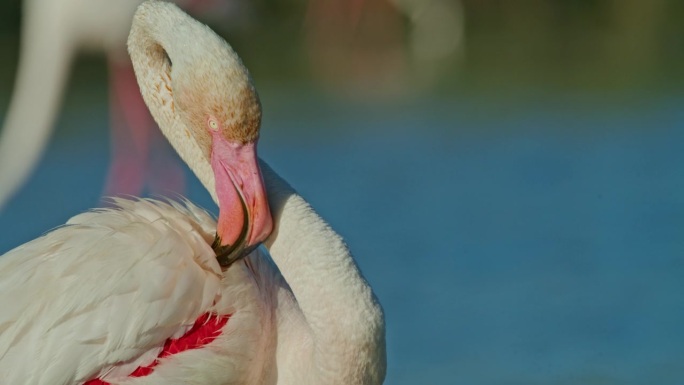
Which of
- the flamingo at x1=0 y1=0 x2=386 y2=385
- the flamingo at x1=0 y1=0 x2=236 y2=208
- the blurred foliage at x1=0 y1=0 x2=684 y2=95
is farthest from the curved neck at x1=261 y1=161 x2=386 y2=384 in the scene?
the blurred foliage at x1=0 y1=0 x2=684 y2=95

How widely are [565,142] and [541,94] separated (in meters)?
1.37

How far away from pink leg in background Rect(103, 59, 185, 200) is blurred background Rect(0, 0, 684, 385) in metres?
0.58

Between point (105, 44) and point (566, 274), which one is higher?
point (105, 44)

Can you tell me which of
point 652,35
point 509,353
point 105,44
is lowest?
point 509,353

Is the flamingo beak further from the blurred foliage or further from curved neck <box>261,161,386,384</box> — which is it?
the blurred foliage

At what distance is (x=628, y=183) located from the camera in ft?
23.3

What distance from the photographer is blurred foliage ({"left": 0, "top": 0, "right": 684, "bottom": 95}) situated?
9.60 m

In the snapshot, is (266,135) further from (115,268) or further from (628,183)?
(115,268)

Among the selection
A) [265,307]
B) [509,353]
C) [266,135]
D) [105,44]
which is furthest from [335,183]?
[265,307]

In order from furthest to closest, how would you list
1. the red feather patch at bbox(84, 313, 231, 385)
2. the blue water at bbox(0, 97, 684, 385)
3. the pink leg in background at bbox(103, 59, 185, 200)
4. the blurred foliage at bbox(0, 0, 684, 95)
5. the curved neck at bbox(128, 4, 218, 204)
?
the blurred foliage at bbox(0, 0, 684, 95) < the pink leg in background at bbox(103, 59, 185, 200) < the blue water at bbox(0, 97, 684, 385) < the curved neck at bbox(128, 4, 218, 204) < the red feather patch at bbox(84, 313, 231, 385)

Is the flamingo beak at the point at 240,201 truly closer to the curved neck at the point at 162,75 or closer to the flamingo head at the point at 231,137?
the flamingo head at the point at 231,137

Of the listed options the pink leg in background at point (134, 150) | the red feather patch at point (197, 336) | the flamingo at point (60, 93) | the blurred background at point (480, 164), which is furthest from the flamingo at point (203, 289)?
the pink leg in background at point (134, 150)

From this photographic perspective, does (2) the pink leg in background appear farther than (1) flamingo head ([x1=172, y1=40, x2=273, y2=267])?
Yes

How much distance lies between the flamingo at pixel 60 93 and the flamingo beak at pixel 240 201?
9.00 feet
